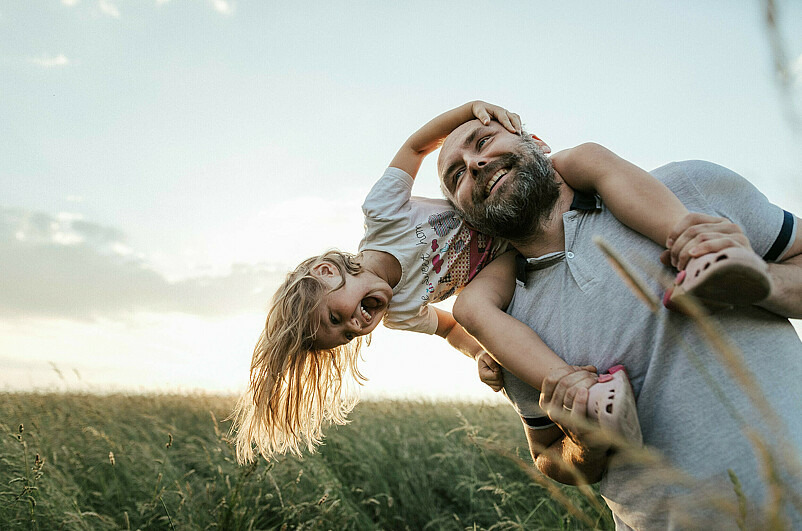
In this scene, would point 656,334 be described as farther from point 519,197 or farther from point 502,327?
point 519,197

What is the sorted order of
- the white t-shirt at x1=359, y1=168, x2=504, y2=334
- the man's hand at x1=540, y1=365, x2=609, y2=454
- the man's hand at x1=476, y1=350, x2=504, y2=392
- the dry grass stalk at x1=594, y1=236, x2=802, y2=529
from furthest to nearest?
1. the white t-shirt at x1=359, y1=168, x2=504, y2=334
2. the man's hand at x1=476, y1=350, x2=504, y2=392
3. the man's hand at x1=540, y1=365, x2=609, y2=454
4. the dry grass stalk at x1=594, y1=236, x2=802, y2=529

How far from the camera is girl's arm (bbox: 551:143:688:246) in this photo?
1790 mm

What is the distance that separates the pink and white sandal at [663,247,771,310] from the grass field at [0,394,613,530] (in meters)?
2.13

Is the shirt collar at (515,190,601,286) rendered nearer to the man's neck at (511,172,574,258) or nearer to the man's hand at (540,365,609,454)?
the man's neck at (511,172,574,258)

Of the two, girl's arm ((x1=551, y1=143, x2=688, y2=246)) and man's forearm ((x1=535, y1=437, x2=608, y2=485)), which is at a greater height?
girl's arm ((x1=551, y1=143, x2=688, y2=246))

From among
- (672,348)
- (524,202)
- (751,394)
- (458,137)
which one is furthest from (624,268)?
(458,137)

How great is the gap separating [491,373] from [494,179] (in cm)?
78

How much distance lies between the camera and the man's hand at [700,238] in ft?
4.49

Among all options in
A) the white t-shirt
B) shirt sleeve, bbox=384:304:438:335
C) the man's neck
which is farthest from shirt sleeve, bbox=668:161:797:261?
shirt sleeve, bbox=384:304:438:335

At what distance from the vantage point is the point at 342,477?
180 inches

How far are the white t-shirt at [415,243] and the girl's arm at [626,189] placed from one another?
29.3 inches

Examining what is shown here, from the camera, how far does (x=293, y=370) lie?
2.97 meters

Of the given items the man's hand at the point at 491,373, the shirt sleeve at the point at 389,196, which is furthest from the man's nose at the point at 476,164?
the man's hand at the point at 491,373

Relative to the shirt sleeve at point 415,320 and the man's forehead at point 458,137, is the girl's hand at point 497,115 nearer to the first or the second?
the man's forehead at point 458,137
